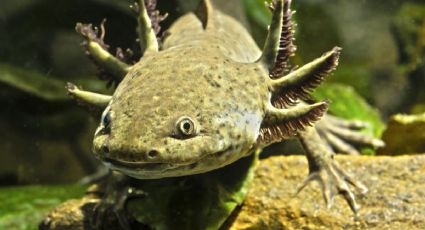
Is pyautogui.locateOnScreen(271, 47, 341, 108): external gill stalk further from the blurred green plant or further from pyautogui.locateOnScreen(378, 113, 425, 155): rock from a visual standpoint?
the blurred green plant

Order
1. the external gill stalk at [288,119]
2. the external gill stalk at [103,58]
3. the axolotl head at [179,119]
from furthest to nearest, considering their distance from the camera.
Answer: the external gill stalk at [103,58], the external gill stalk at [288,119], the axolotl head at [179,119]

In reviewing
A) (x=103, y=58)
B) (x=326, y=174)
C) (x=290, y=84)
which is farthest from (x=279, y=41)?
(x=103, y=58)

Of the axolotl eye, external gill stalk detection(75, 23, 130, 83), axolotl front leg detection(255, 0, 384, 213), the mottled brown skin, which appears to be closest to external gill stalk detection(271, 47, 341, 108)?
axolotl front leg detection(255, 0, 384, 213)

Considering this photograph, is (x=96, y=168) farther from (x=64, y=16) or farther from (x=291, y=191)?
(x=291, y=191)

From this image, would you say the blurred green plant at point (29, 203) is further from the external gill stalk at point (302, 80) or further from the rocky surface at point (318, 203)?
the external gill stalk at point (302, 80)

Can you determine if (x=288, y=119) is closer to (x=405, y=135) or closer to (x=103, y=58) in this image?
(x=103, y=58)

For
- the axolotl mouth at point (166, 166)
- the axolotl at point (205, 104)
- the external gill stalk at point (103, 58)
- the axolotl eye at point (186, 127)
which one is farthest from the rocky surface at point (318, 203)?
the axolotl eye at point (186, 127)

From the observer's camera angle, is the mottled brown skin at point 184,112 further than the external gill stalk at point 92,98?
No
